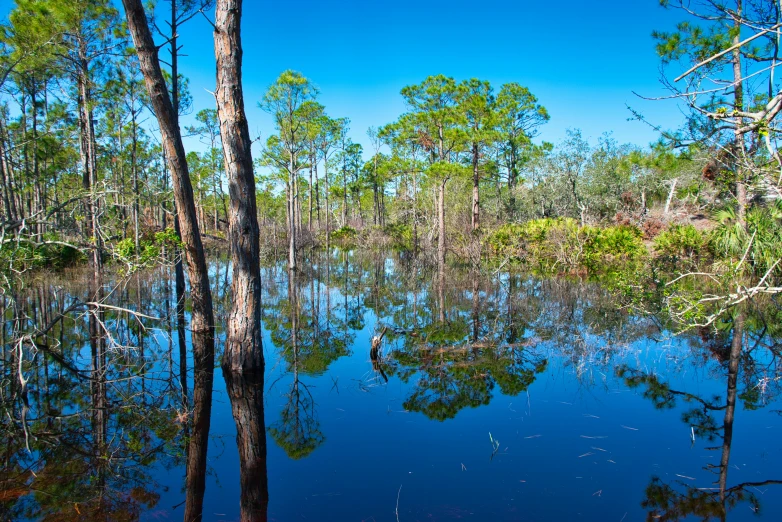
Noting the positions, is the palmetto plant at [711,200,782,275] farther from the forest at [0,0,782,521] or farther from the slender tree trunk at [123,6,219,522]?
the slender tree trunk at [123,6,219,522]

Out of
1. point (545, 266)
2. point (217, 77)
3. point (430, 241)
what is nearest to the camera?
point (217, 77)

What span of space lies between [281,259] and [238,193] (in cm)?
1685

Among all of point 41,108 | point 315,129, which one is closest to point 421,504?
point 315,129

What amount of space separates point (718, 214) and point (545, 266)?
18.5 feet

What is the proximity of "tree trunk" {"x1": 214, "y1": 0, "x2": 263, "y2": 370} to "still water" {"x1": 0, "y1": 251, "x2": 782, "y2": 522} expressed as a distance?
1.89 feet

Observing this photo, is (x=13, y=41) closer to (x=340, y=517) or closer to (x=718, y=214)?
(x=340, y=517)

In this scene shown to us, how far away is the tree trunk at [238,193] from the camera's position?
5395 millimetres

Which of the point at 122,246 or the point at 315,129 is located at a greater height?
the point at 315,129

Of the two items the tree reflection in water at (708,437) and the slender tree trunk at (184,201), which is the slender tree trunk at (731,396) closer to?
the tree reflection in water at (708,437)

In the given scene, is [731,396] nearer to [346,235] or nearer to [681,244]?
[681,244]

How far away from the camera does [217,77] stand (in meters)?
5.43

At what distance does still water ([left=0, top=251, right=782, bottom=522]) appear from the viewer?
3.21 metres

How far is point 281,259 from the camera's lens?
22.0 meters

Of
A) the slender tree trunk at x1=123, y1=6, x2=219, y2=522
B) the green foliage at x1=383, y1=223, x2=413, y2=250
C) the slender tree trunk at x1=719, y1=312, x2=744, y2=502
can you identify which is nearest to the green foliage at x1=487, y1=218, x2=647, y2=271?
the slender tree trunk at x1=719, y1=312, x2=744, y2=502
